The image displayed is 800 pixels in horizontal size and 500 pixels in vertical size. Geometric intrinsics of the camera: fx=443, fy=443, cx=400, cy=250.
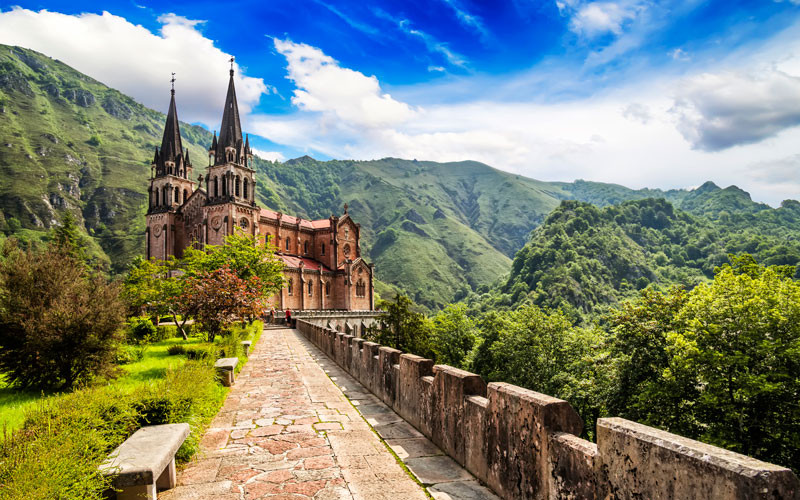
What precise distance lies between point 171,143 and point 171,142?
0.19 m

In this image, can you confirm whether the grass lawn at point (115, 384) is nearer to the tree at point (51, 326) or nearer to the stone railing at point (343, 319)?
the tree at point (51, 326)

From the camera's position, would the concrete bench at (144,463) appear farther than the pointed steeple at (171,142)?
No

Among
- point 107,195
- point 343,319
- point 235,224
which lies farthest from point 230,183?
point 107,195

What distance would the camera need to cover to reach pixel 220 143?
57.3 metres

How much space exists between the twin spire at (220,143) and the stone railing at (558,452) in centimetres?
5685

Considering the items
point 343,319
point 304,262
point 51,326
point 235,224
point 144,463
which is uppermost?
point 235,224

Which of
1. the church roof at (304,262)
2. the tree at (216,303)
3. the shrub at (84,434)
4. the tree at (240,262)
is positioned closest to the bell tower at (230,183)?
the church roof at (304,262)

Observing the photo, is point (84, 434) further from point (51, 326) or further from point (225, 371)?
point (225, 371)

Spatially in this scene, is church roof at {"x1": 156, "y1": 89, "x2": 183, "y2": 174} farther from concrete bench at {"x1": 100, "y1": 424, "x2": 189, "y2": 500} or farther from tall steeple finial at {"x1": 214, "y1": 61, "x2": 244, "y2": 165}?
concrete bench at {"x1": 100, "y1": 424, "x2": 189, "y2": 500}

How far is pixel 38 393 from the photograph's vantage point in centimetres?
849

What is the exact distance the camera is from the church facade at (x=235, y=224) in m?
55.8

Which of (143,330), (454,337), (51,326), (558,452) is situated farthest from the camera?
(454,337)

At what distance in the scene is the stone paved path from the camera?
14.6 feet

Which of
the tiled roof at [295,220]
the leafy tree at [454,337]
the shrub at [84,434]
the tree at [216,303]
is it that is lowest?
the leafy tree at [454,337]
